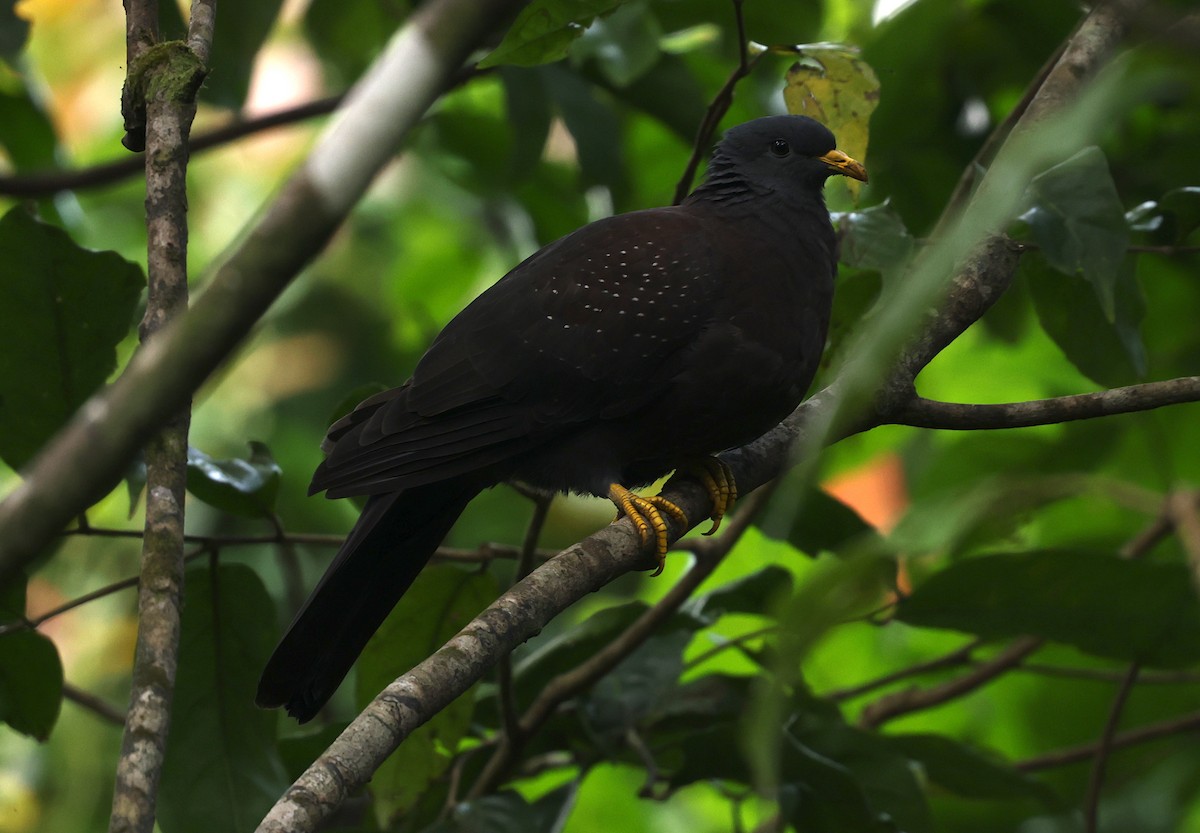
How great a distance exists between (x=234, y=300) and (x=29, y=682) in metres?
1.62

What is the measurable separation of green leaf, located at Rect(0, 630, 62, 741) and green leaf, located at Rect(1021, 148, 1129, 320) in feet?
6.22

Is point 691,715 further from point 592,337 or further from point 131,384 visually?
point 131,384

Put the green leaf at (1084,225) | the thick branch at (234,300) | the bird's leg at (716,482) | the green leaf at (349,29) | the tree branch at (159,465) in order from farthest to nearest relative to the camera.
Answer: the green leaf at (349,29) < the bird's leg at (716,482) < the green leaf at (1084,225) < the tree branch at (159,465) < the thick branch at (234,300)

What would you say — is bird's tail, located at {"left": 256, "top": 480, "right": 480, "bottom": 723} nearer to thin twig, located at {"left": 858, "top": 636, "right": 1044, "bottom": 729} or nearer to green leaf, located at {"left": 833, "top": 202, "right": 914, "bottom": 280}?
green leaf, located at {"left": 833, "top": 202, "right": 914, "bottom": 280}

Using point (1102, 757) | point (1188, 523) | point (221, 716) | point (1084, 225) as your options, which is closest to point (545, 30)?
point (1084, 225)

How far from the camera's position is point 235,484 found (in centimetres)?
239

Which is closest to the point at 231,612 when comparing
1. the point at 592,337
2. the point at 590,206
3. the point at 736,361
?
the point at 592,337

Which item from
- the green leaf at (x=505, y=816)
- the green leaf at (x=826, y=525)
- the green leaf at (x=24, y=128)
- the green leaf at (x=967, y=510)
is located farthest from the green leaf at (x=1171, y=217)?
the green leaf at (x=24, y=128)

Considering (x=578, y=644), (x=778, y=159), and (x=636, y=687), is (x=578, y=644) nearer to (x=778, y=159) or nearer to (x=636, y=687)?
(x=636, y=687)

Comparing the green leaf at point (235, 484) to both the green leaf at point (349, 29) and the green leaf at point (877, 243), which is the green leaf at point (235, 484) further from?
the green leaf at point (349, 29)

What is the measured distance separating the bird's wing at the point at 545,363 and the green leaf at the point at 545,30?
24.1 inches

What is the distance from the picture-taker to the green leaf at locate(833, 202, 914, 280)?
2.43 meters

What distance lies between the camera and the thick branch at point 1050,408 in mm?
2068

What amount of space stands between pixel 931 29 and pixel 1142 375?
1165mm
